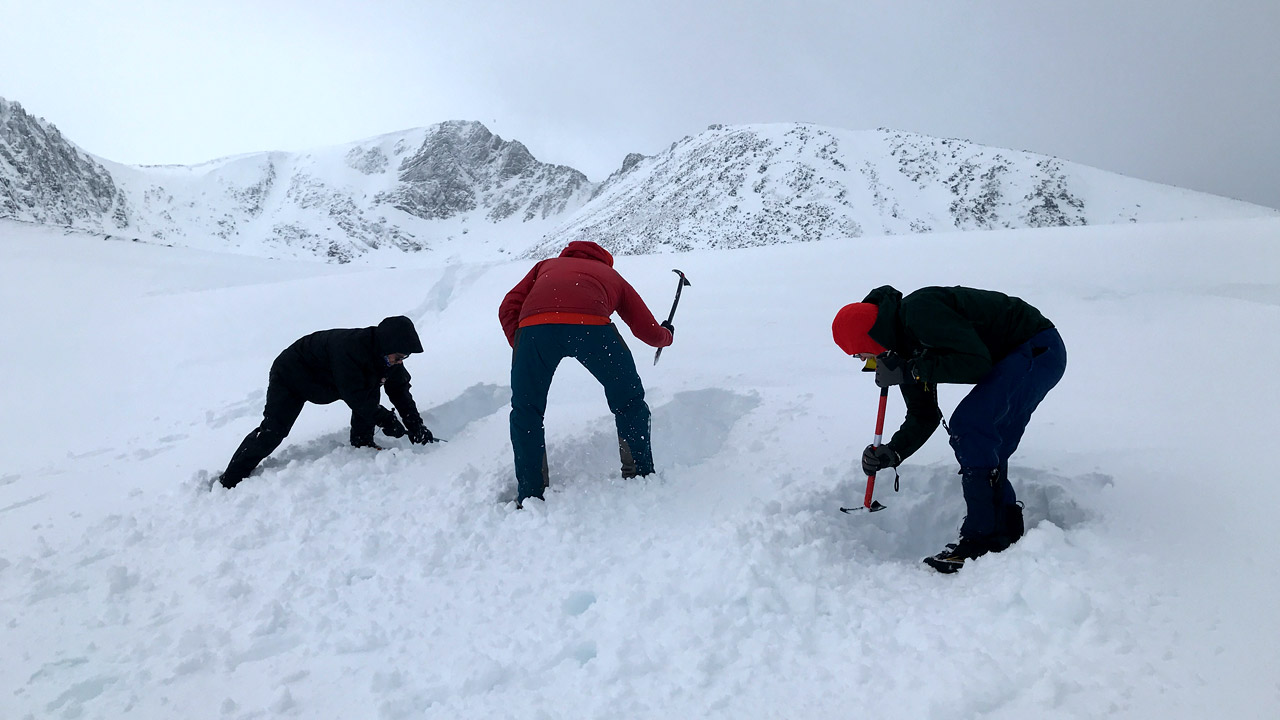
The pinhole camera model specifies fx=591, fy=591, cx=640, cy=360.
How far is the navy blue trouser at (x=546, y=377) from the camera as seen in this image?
3510 mm

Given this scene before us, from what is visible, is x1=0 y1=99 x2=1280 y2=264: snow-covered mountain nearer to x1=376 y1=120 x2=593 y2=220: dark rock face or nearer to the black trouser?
x1=376 y1=120 x2=593 y2=220: dark rock face

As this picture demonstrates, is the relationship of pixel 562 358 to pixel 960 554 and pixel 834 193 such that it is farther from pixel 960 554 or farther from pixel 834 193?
pixel 834 193

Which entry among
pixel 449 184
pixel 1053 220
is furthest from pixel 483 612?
pixel 449 184

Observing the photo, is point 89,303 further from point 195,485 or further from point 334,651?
point 334,651

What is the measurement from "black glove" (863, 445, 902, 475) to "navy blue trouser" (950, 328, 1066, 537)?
351 millimetres

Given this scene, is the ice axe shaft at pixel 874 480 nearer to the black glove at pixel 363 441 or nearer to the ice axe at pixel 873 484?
the ice axe at pixel 873 484

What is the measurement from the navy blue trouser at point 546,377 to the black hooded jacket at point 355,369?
1.30 metres

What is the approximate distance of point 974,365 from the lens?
8.63 ft

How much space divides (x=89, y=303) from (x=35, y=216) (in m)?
72.3

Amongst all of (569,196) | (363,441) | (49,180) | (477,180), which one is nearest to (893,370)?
(363,441)

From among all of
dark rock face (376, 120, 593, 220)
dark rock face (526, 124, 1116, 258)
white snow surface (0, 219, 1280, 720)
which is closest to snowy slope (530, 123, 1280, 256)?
dark rock face (526, 124, 1116, 258)

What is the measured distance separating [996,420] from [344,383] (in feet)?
13.7

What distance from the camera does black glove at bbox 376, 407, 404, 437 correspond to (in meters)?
4.75

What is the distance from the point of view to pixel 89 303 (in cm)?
983
